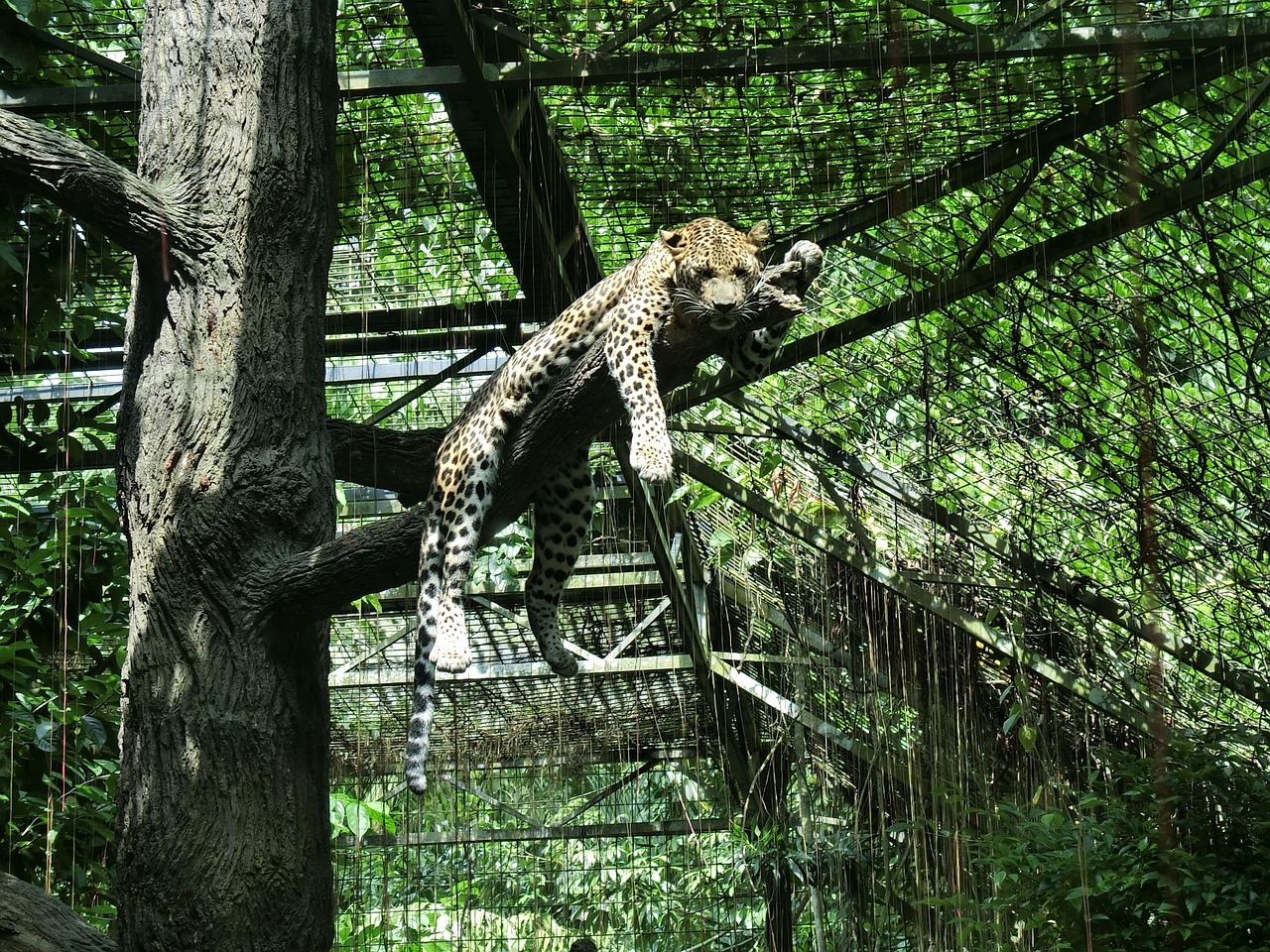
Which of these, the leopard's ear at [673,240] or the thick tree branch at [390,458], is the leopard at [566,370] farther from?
the thick tree branch at [390,458]

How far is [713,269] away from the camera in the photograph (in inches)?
144

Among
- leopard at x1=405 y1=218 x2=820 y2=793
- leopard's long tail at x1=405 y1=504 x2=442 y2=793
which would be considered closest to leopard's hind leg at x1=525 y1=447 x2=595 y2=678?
leopard at x1=405 y1=218 x2=820 y2=793

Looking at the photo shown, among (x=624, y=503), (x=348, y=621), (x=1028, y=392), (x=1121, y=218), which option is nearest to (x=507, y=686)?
(x=348, y=621)

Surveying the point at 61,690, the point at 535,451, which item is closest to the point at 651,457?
the point at 535,451

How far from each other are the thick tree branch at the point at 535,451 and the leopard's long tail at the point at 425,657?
0.43 ft

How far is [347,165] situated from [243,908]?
2.94m

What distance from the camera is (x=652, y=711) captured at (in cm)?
902

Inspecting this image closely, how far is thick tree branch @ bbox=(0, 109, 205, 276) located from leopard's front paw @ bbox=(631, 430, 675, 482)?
4.18 ft

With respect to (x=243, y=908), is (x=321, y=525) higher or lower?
higher

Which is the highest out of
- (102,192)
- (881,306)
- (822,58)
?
(822,58)

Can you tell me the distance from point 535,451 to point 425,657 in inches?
28.4

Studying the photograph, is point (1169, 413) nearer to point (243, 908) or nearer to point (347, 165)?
point (347, 165)

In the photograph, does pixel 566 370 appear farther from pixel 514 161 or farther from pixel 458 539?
pixel 514 161

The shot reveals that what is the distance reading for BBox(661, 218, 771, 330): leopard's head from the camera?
3.28 metres
